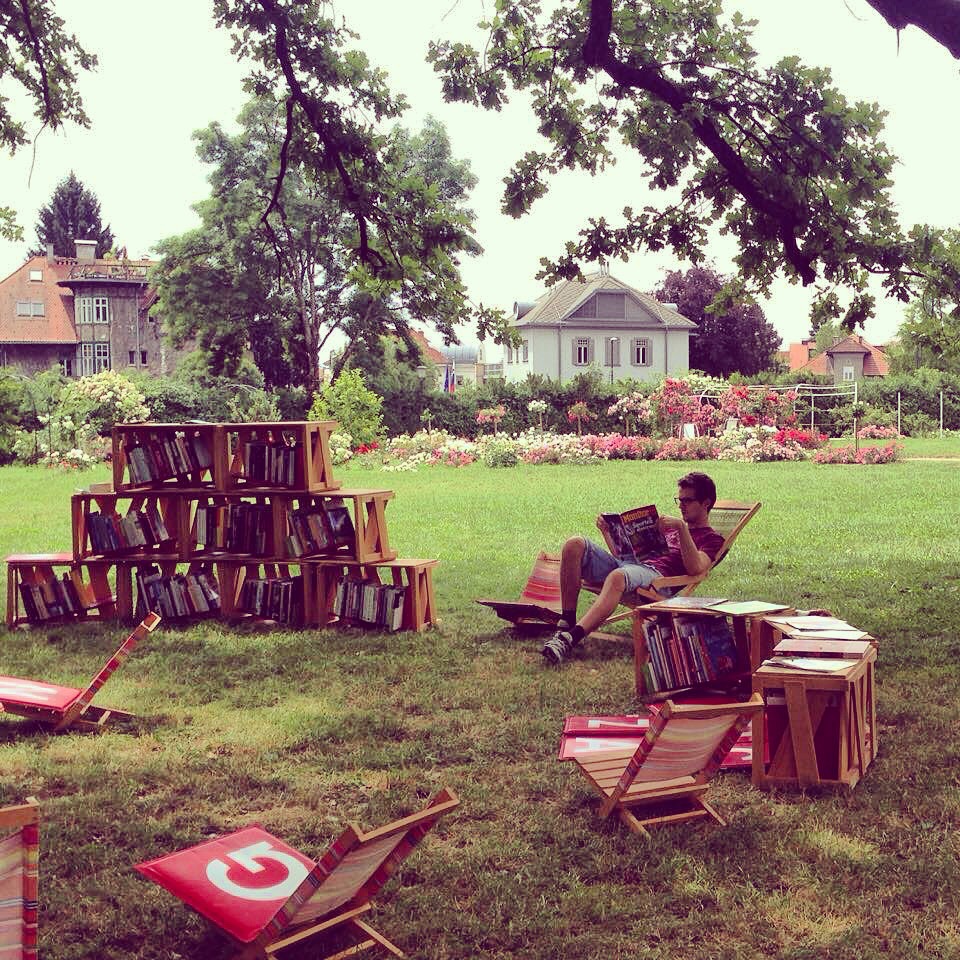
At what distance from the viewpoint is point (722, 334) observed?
213 feet

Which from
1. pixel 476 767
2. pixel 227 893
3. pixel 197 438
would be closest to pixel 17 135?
pixel 197 438

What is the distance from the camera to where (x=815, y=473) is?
72.4ft

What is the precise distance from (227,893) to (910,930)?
7.07 ft

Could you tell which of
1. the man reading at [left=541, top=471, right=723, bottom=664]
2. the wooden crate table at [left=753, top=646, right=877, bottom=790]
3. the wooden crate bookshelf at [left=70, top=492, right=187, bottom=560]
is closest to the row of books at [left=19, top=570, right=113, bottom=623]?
the wooden crate bookshelf at [left=70, top=492, right=187, bottom=560]

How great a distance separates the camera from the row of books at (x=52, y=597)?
927 centimetres

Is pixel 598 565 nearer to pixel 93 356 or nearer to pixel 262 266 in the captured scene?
pixel 262 266

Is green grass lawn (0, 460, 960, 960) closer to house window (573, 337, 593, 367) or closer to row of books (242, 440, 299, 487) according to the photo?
row of books (242, 440, 299, 487)

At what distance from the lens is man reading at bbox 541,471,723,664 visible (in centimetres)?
783

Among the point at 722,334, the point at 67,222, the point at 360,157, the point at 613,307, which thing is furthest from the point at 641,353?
→ the point at 360,157

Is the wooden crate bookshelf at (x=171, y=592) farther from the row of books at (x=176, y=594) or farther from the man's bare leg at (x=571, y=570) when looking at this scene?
the man's bare leg at (x=571, y=570)

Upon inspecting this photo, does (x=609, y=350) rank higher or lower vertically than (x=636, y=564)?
higher

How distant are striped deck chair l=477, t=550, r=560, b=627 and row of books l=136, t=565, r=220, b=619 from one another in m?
2.19

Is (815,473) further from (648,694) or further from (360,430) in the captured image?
(648,694)

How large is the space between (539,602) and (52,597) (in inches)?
147
